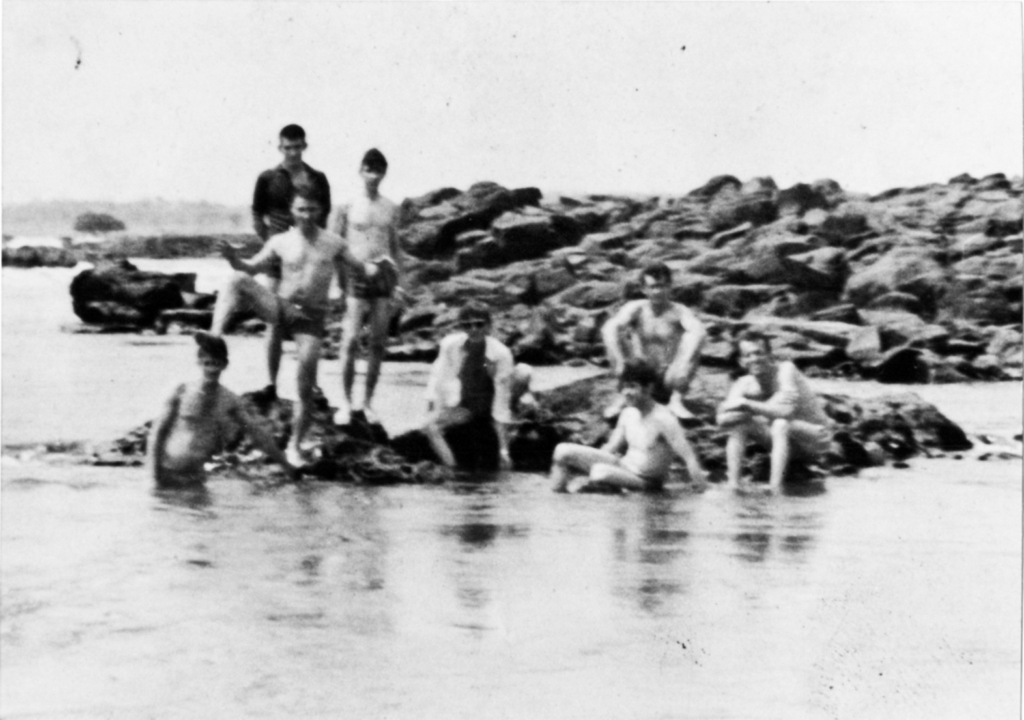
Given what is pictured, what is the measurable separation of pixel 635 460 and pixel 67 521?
3.07 meters

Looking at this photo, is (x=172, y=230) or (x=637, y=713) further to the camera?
(x=172, y=230)

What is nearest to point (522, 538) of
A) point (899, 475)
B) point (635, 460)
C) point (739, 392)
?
point (635, 460)

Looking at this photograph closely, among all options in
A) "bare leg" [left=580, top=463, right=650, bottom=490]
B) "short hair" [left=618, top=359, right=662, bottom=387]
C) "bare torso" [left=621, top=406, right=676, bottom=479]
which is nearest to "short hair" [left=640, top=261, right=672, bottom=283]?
"short hair" [left=618, top=359, right=662, bottom=387]

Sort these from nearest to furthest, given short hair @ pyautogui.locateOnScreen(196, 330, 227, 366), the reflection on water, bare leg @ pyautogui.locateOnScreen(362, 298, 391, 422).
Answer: the reflection on water, short hair @ pyautogui.locateOnScreen(196, 330, 227, 366), bare leg @ pyautogui.locateOnScreen(362, 298, 391, 422)

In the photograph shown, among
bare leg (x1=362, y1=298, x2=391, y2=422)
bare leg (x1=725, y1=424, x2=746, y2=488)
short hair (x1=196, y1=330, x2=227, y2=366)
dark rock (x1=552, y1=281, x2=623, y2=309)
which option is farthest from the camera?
dark rock (x1=552, y1=281, x2=623, y2=309)

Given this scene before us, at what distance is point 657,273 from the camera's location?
31.1 ft

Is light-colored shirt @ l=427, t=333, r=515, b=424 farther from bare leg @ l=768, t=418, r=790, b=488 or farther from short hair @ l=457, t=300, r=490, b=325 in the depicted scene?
bare leg @ l=768, t=418, r=790, b=488

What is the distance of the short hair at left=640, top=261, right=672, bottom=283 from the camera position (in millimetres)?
9469

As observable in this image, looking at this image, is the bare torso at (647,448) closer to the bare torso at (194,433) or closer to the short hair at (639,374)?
the short hair at (639,374)

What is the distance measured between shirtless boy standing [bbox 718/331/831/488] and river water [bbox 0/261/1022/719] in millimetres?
240

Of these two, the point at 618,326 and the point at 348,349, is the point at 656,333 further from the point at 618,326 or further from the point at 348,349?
the point at 348,349

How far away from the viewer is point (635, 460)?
9.00 metres

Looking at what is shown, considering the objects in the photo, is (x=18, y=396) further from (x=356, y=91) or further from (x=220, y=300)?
(x=356, y=91)

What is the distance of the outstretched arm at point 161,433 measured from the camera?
887 centimetres
